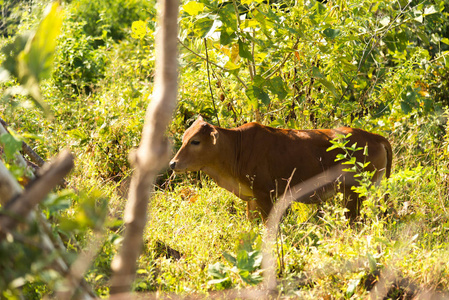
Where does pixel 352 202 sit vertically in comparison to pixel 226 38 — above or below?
below

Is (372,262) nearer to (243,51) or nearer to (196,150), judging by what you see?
(196,150)

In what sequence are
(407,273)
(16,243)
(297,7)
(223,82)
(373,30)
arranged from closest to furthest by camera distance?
(16,243) → (407,273) → (297,7) → (373,30) → (223,82)

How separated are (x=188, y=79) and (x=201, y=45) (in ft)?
2.85

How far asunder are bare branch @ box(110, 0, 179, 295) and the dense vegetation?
2.85 feet

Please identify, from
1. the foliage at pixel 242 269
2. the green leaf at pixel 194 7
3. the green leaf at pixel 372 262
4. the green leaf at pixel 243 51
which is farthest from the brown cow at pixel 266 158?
the green leaf at pixel 372 262

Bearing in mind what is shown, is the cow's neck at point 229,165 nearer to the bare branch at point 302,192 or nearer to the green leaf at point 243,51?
the bare branch at point 302,192

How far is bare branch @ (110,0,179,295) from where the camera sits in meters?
1.69

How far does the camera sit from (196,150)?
16.9 ft

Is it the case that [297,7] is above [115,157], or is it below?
above

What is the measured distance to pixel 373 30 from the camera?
579cm

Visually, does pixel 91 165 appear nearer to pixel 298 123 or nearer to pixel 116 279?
pixel 298 123

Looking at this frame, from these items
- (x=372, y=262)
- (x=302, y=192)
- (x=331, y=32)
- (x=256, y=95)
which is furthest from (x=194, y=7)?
(x=372, y=262)

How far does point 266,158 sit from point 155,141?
3.49m

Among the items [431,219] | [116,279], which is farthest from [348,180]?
[116,279]
